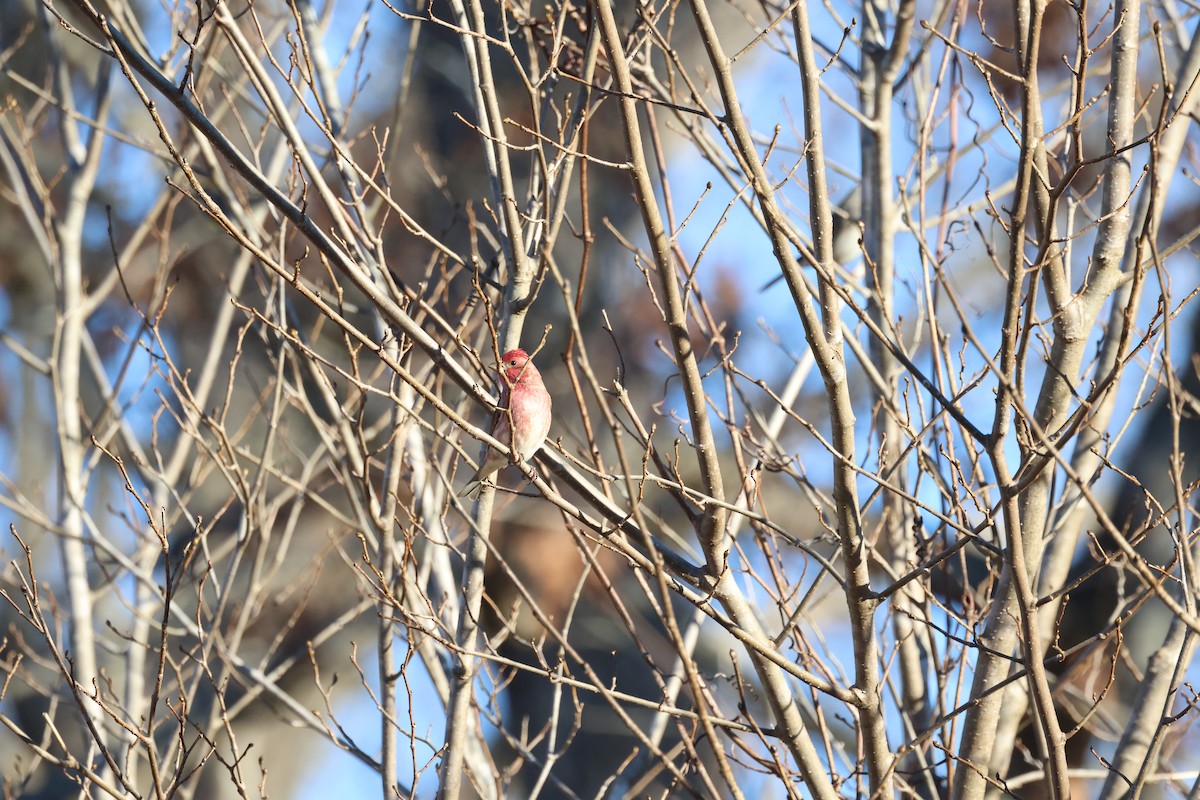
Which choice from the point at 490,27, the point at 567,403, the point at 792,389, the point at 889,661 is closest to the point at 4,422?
the point at 567,403

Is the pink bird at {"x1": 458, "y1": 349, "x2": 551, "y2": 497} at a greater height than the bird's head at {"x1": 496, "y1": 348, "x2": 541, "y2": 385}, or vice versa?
the bird's head at {"x1": 496, "y1": 348, "x2": 541, "y2": 385}

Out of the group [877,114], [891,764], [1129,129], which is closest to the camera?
[891,764]

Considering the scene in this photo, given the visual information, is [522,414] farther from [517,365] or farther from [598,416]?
[598,416]

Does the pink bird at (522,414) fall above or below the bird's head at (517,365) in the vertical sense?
below

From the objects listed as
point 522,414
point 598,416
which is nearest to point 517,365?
point 522,414

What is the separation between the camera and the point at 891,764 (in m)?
2.37

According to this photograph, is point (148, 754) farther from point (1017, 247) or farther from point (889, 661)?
point (1017, 247)

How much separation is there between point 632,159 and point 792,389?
1.88 m

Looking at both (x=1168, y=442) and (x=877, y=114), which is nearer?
(x=877, y=114)

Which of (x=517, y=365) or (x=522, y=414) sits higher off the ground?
(x=517, y=365)

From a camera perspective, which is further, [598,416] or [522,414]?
[598,416]

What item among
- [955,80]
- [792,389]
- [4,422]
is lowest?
[4,422]

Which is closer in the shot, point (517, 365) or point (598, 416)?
point (517, 365)

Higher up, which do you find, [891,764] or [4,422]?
[891,764]
